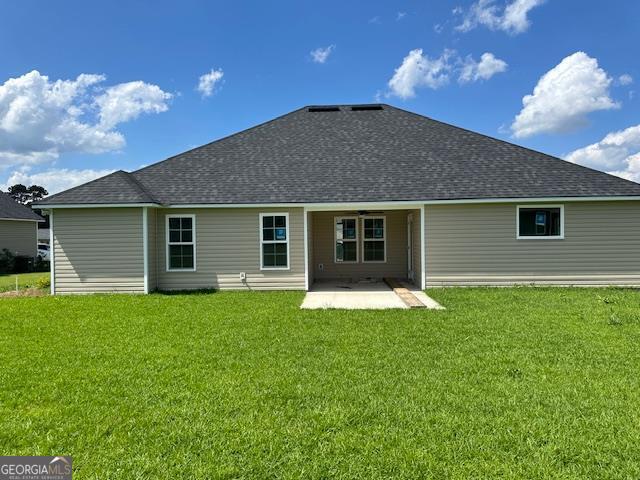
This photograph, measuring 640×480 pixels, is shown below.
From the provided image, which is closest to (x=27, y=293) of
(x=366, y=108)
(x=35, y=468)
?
(x=35, y=468)

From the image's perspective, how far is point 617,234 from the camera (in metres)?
11.7

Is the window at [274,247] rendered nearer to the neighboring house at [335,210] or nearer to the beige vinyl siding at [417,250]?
the neighboring house at [335,210]

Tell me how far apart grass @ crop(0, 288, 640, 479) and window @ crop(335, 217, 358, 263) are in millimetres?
6931

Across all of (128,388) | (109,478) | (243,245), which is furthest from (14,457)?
(243,245)

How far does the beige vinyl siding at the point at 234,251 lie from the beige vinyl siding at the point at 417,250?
138 inches

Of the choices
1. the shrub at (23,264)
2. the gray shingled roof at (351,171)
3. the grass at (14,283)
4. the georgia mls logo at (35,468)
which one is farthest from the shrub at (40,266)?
the georgia mls logo at (35,468)

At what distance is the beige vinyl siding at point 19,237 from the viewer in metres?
24.4

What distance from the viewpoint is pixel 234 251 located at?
1220 cm

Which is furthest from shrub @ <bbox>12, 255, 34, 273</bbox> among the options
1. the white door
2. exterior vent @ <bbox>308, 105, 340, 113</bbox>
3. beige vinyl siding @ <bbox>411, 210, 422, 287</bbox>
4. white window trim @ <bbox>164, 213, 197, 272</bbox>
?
A: beige vinyl siding @ <bbox>411, 210, 422, 287</bbox>

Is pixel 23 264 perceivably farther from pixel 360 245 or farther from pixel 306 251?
pixel 360 245

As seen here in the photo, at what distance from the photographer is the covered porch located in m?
14.7

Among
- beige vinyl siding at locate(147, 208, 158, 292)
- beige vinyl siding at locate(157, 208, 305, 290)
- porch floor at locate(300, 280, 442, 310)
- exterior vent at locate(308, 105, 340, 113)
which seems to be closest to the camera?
porch floor at locate(300, 280, 442, 310)

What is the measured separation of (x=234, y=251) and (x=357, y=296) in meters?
3.95

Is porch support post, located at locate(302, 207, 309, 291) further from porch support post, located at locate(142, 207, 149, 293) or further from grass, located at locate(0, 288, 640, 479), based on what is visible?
porch support post, located at locate(142, 207, 149, 293)
